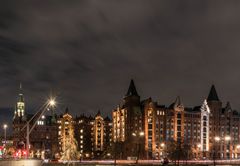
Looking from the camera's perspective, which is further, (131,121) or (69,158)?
(131,121)

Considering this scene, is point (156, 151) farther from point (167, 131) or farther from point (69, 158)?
point (69, 158)

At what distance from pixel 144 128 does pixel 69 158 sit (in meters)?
109

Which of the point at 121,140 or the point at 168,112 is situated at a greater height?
the point at 168,112

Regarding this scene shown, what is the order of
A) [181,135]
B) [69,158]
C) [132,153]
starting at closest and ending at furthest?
[69,158]
[132,153]
[181,135]

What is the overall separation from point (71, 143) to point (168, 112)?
11437 centimetres

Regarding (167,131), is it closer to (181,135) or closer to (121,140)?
(181,135)

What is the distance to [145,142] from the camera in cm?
18525

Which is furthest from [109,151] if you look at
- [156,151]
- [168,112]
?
[168,112]

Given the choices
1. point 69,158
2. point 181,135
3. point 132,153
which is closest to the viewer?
point 69,158

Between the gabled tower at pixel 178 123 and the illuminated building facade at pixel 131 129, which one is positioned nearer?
the illuminated building facade at pixel 131 129

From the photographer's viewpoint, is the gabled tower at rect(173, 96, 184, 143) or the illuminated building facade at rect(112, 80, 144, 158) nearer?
the illuminated building facade at rect(112, 80, 144, 158)

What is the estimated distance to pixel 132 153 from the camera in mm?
181875

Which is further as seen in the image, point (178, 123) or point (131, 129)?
point (178, 123)

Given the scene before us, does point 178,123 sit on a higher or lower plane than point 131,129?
higher
